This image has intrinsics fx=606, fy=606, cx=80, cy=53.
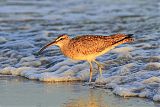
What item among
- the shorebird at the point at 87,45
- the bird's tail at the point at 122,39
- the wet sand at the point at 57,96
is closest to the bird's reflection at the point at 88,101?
→ the wet sand at the point at 57,96

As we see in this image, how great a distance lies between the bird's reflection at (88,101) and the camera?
7.53 meters

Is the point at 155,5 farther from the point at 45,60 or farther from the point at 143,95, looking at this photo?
the point at 143,95

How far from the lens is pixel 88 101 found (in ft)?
25.3

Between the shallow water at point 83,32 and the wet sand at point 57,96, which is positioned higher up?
the shallow water at point 83,32

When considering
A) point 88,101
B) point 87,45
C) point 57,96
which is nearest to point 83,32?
point 87,45

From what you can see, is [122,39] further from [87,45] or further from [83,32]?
[83,32]

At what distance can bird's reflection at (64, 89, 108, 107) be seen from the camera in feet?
24.7

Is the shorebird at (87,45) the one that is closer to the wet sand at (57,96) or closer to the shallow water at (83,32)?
the shallow water at (83,32)

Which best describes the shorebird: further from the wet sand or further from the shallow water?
the wet sand

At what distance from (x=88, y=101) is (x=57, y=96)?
18.2 inches

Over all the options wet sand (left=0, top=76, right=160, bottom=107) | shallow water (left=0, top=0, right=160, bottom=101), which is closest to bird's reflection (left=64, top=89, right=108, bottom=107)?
wet sand (left=0, top=76, right=160, bottom=107)

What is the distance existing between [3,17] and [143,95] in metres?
7.78

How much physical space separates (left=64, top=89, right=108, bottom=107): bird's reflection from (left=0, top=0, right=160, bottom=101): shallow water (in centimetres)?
28

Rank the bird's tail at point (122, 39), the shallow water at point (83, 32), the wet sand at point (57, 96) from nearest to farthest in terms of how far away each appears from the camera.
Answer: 1. the wet sand at point (57, 96)
2. the shallow water at point (83, 32)
3. the bird's tail at point (122, 39)
